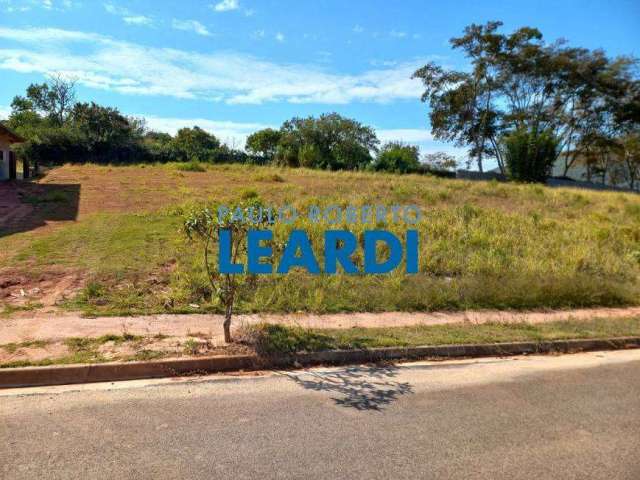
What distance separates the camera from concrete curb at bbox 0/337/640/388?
4785 millimetres

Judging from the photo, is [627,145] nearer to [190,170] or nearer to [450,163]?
[450,163]

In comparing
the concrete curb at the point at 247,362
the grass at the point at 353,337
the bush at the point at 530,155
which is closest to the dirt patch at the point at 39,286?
the grass at the point at 353,337

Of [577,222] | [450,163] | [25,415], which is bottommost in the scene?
[25,415]

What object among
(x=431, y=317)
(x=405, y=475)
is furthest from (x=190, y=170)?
(x=405, y=475)

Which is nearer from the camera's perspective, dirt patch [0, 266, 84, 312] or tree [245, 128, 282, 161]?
dirt patch [0, 266, 84, 312]

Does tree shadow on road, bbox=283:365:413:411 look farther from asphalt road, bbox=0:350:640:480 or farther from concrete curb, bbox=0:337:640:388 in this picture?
concrete curb, bbox=0:337:640:388

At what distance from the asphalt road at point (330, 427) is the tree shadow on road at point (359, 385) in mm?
22

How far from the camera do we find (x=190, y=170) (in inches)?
1001

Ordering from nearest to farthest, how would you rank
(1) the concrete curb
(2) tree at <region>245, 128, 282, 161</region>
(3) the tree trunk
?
(1) the concrete curb → (3) the tree trunk → (2) tree at <region>245, 128, 282, 161</region>

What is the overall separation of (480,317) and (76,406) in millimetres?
6270

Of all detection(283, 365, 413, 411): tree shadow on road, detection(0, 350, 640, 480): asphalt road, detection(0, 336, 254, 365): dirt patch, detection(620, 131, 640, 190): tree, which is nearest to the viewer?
detection(0, 350, 640, 480): asphalt road

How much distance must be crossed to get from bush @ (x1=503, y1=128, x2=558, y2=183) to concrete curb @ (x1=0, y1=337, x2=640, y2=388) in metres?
29.4

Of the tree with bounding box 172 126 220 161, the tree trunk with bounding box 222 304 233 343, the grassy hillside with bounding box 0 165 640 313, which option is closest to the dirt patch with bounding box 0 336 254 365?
the tree trunk with bounding box 222 304 233 343

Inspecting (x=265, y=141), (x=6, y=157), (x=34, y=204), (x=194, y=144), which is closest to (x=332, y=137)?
(x=265, y=141)
